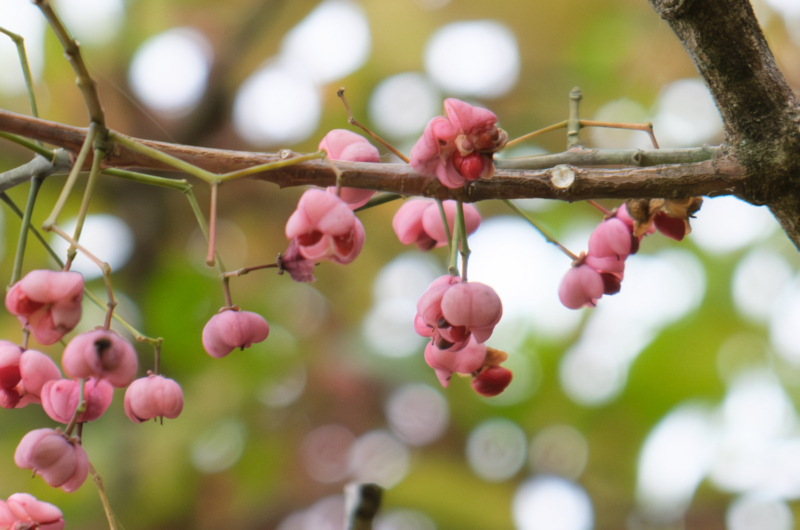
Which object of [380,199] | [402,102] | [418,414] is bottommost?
[380,199]

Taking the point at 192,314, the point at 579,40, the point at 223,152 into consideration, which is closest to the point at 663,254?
the point at 579,40

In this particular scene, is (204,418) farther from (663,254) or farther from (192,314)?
(663,254)

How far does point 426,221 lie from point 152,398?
6.7 inches

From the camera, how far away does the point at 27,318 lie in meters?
0.22

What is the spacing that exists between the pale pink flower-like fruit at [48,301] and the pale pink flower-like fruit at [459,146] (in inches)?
5.6

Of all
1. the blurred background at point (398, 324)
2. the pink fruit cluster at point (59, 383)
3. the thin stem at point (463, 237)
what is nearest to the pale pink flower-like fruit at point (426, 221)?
the thin stem at point (463, 237)

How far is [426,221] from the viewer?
35 cm

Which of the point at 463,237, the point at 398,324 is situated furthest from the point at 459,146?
the point at 398,324

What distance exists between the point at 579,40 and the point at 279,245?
2.76ft

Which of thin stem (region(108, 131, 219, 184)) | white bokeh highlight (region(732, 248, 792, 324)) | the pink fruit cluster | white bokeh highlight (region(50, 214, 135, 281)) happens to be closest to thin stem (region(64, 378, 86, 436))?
the pink fruit cluster

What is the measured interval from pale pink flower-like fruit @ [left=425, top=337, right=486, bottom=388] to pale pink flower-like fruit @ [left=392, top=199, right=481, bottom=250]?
2.6 inches

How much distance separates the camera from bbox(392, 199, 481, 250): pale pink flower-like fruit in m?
0.34

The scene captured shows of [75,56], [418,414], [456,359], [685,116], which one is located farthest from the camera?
[418,414]

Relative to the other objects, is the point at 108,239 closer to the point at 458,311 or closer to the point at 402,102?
the point at 402,102
